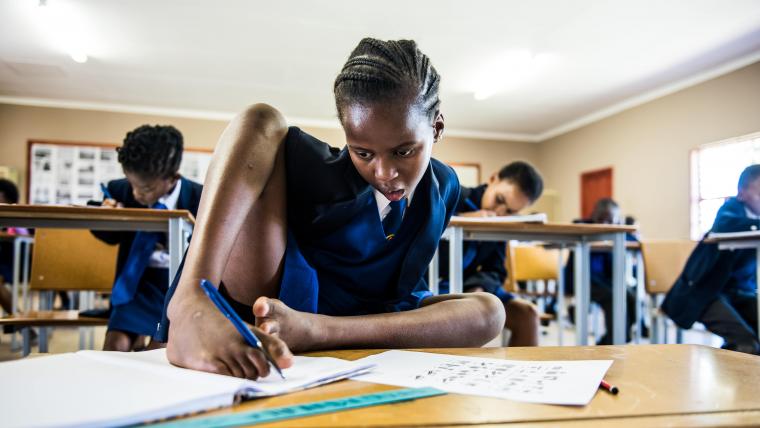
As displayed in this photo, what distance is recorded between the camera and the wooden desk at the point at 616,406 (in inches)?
15.3

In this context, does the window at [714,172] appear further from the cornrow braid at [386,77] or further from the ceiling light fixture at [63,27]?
the ceiling light fixture at [63,27]

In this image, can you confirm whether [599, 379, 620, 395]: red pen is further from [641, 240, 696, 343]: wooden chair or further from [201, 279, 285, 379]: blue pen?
[641, 240, 696, 343]: wooden chair

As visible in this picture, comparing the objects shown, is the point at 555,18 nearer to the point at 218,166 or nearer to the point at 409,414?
the point at 218,166

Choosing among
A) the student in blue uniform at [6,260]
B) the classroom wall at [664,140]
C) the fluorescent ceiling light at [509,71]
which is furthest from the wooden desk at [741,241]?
the student in blue uniform at [6,260]

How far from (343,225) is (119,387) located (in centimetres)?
47

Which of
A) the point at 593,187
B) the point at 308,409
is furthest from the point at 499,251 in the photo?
the point at 593,187

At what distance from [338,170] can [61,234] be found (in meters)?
1.96

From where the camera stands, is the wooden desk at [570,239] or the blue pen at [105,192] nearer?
the wooden desk at [570,239]

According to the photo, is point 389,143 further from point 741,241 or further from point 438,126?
point 741,241

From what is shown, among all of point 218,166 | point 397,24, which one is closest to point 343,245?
point 218,166

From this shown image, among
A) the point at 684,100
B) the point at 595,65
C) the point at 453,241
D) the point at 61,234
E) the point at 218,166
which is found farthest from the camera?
the point at 684,100

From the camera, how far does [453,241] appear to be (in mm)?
1948

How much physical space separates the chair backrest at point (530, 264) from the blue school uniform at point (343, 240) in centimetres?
256

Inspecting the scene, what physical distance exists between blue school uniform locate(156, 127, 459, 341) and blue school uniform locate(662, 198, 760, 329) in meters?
2.25
